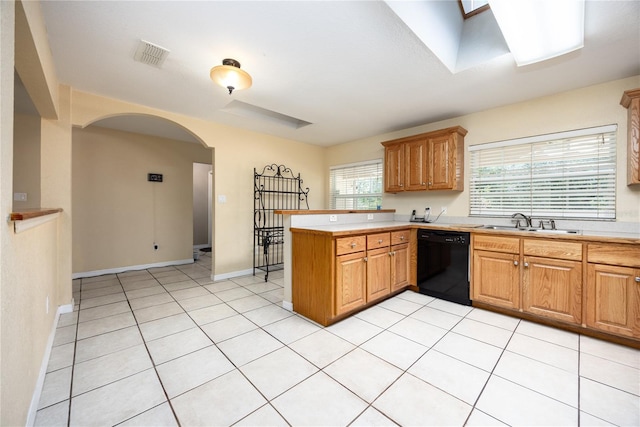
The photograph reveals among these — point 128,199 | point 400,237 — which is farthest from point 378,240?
point 128,199

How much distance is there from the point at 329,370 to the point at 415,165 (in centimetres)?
303

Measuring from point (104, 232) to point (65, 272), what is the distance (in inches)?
71.2

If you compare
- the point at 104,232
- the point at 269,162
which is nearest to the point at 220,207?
the point at 269,162

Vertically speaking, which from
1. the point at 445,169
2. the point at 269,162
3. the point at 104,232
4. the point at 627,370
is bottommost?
the point at 627,370

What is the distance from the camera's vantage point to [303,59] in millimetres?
2293

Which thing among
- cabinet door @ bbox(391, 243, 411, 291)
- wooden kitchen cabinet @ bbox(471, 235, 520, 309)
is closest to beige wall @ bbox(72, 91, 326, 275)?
cabinet door @ bbox(391, 243, 411, 291)

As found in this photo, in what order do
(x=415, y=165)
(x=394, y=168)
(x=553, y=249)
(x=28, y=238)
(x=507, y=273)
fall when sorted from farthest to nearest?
(x=394, y=168), (x=415, y=165), (x=507, y=273), (x=553, y=249), (x=28, y=238)

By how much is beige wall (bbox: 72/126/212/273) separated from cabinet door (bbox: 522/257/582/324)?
221 inches

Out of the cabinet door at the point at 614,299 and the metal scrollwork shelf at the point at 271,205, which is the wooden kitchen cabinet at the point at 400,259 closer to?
the cabinet door at the point at 614,299

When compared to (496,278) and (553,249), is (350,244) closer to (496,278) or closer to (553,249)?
(496,278)

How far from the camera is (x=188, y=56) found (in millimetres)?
2252

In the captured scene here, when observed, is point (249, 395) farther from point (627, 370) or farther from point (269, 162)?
point (269, 162)

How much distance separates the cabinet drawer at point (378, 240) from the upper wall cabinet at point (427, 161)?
1.16 meters

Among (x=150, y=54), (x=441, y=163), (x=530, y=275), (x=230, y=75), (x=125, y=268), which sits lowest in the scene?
(x=125, y=268)
